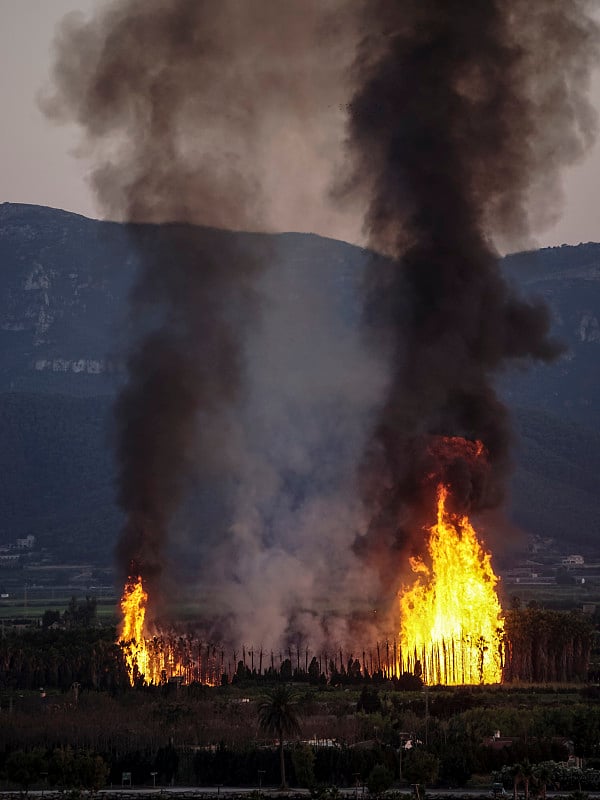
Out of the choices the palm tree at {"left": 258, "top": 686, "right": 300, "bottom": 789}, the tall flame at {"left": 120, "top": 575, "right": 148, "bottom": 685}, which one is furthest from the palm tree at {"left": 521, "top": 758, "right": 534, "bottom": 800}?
the tall flame at {"left": 120, "top": 575, "right": 148, "bottom": 685}

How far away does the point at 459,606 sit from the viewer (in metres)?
137

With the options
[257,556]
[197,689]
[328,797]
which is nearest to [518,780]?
[328,797]

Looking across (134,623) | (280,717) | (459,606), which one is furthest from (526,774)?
(134,623)

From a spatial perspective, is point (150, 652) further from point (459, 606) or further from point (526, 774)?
point (526, 774)

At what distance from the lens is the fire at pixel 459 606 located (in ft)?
448

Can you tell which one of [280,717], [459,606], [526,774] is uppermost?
[459,606]

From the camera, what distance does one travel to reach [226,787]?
102 m

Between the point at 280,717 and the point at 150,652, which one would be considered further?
the point at 150,652

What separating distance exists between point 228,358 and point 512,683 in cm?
4930

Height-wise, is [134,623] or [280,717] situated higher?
[134,623]

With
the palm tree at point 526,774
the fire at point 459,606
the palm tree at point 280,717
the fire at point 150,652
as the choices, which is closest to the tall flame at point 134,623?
the fire at point 150,652

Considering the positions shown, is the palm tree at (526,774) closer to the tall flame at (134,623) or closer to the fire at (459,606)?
the fire at (459,606)

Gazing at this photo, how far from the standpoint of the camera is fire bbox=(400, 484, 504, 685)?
136500mm

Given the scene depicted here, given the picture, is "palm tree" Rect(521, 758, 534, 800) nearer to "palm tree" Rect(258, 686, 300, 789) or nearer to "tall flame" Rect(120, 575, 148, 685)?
"palm tree" Rect(258, 686, 300, 789)
